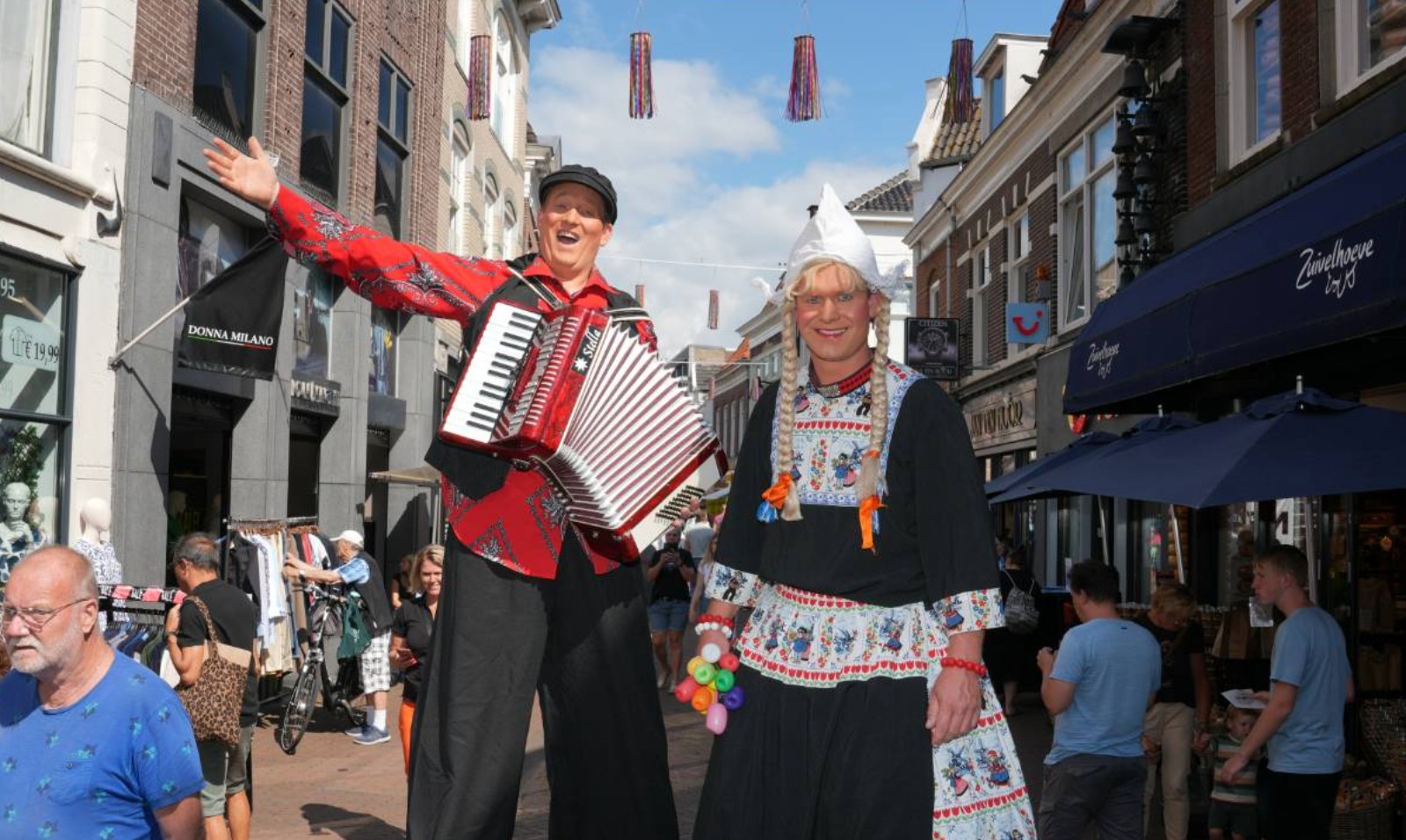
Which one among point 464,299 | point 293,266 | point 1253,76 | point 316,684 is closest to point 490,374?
point 464,299

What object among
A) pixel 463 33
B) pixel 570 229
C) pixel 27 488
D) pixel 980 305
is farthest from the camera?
pixel 980 305

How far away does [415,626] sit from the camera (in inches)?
363

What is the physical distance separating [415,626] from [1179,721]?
203 inches

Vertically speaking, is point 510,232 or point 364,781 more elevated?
point 510,232

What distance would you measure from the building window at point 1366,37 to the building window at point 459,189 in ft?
51.5

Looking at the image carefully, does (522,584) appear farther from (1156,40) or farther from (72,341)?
(1156,40)

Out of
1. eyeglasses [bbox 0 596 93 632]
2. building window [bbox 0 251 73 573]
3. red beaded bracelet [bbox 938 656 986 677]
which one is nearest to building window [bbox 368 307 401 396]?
building window [bbox 0 251 73 573]

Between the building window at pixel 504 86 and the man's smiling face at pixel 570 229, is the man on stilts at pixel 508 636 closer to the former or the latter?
the man's smiling face at pixel 570 229

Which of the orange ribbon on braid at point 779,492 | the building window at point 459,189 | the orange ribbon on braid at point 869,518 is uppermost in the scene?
the building window at point 459,189

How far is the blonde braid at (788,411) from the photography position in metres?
3.41

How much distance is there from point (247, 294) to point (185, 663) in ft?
19.1

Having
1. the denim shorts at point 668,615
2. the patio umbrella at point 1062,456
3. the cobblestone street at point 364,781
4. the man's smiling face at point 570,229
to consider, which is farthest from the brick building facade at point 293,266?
the man's smiling face at point 570,229

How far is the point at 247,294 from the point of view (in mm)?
11867

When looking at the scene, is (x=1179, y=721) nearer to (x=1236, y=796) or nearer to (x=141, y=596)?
(x=1236, y=796)
